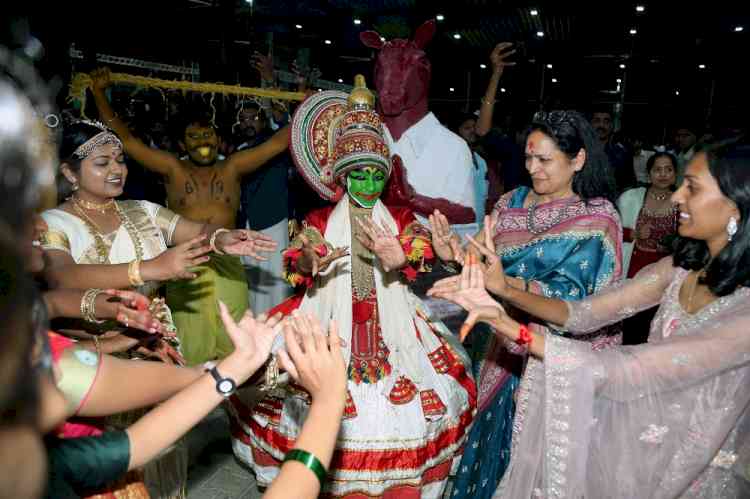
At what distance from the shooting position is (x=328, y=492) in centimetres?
241

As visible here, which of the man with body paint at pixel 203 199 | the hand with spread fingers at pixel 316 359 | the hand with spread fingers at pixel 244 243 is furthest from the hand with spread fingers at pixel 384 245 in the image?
the man with body paint at pixel 203 199

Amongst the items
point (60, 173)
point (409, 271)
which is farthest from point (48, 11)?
point (409, 271)

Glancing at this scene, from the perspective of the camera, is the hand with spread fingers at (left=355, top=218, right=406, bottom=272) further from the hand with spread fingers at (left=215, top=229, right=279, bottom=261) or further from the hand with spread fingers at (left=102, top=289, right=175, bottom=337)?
the hand with spread fingers at (left=102, top=289, right=175, bottom=337)

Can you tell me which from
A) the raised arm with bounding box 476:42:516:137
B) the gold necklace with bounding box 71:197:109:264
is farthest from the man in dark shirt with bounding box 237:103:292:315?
the gold necklace with bounding box 71:197:109:264

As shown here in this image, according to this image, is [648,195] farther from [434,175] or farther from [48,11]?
[48,11]

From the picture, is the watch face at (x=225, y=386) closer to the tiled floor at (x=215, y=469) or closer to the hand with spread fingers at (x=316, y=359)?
the hand with spread fingers at (x=316, y=359)

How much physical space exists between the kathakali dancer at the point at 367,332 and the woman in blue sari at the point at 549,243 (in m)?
0.17

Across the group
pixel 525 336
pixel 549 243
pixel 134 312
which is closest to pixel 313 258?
pixel 134 312

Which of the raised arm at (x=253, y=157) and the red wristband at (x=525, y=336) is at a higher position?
the raised arm at (x=253, y=157)

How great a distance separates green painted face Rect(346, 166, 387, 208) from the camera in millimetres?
2611

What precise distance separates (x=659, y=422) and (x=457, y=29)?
909 cm

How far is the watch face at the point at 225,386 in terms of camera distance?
1.27m

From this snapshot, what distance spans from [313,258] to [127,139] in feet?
6.98

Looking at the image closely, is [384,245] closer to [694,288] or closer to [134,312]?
[134,312]
